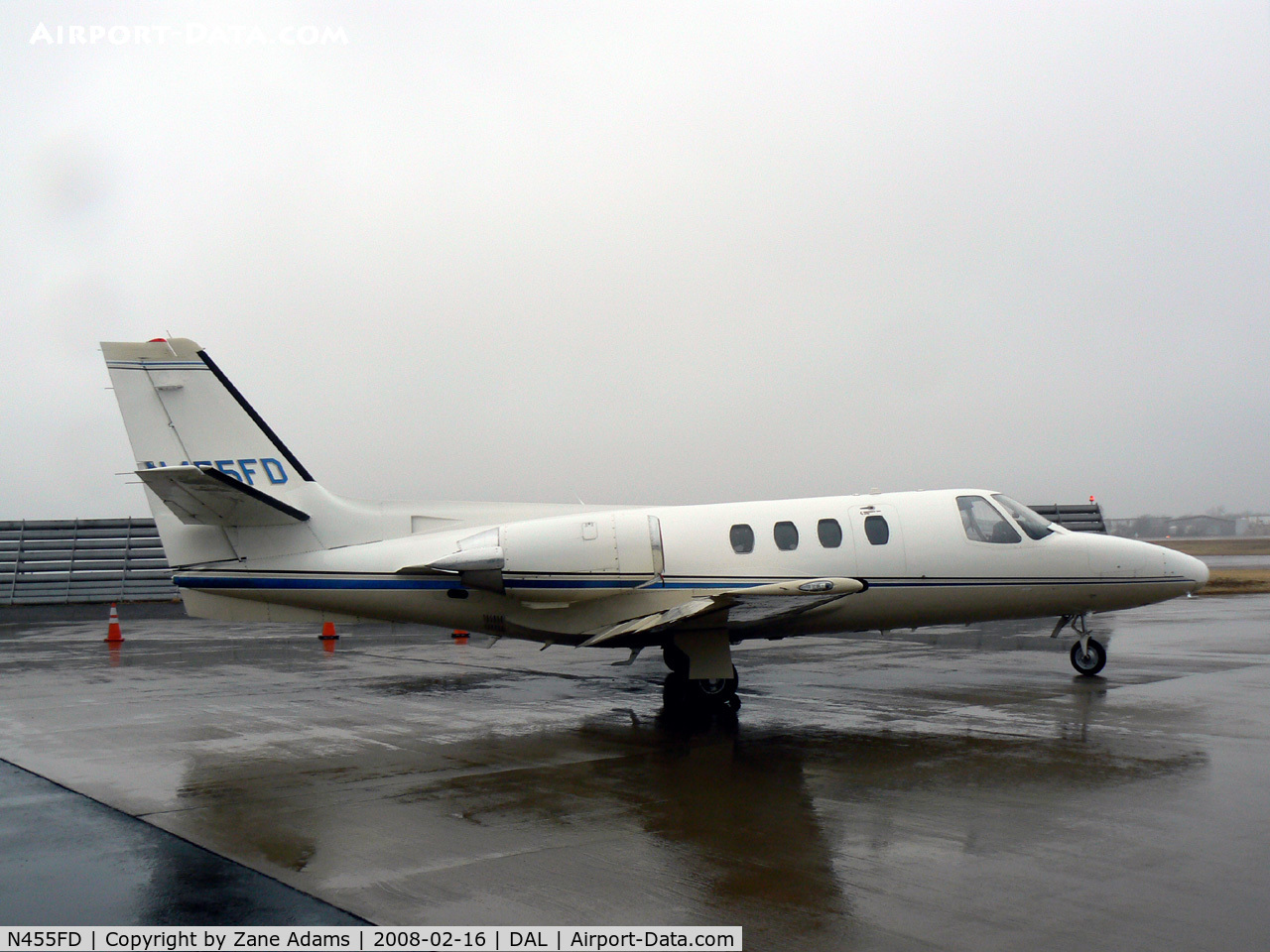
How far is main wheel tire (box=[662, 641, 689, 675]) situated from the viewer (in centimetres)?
1344

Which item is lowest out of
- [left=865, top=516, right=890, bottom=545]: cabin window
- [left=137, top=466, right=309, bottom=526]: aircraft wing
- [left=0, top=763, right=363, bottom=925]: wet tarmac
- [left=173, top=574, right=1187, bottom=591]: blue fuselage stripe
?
[left=0, top=763, right=363, bottom=925]: wet tarmac

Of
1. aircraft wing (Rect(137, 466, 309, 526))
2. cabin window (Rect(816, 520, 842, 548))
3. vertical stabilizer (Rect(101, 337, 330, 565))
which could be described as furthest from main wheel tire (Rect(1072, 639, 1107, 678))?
aircraft wing (Rect(137, 466, 309, 526))

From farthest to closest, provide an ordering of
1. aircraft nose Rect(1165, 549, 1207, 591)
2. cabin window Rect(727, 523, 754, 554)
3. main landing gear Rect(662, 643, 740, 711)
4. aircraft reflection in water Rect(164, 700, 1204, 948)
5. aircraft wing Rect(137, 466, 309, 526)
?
aircraft nose Rect(1165, 549, 1207, 591), cabin window Rect(727, 523, 754, 554), main landing gear Rect(662, 643, 740, 711), aircraft wing Rect(137, 466, 309, 526), aircraft reflection in water Rect(164, 700, 1204, 948)

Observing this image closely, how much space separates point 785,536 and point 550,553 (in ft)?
10.3

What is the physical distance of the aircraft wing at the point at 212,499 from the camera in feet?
38.5

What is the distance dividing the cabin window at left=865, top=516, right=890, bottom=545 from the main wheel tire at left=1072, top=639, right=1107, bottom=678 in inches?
159

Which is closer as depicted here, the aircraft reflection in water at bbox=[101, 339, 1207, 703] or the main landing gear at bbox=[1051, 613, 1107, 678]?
the aircraft reflection in water at bbox=[101, 339, 1207, 703]

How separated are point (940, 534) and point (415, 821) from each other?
27.5 ft

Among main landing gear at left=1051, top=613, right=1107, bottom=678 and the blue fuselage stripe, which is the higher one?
the blue fuselage stripe

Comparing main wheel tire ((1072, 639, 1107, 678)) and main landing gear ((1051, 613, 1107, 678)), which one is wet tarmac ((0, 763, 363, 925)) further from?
main wheel tire ((1072, 639, 1107, 678))

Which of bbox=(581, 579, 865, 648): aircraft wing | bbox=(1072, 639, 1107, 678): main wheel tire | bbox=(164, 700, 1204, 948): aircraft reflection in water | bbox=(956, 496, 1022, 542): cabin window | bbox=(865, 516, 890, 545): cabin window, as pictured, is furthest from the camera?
bbox=(1072, 639, 1107, 678): main wheel tire

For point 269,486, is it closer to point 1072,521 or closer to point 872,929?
point 872,929

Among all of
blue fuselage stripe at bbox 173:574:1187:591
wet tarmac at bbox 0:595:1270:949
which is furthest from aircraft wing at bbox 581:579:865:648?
wet tarmac at bbox 0:595:1270:949

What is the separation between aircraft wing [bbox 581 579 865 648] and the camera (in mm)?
11062
